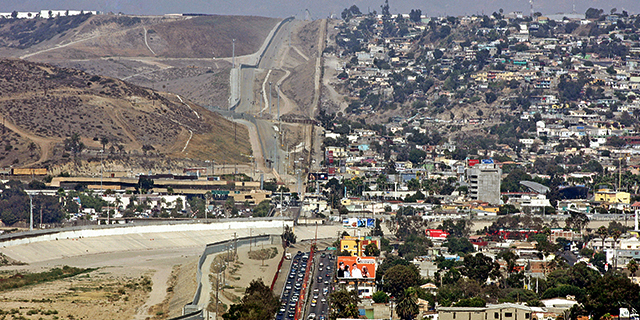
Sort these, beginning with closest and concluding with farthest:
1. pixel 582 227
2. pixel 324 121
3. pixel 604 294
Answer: pixel 604 294
pixel 582 227
pixel 324 121

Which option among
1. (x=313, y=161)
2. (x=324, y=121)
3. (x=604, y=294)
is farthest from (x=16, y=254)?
(x=324, y=121)

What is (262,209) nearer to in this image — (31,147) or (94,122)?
(31,147)

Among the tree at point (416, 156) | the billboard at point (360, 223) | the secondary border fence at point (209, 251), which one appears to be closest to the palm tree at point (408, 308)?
the secondary border fence at point (209, 251)

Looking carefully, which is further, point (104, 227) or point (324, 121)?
point (324, 121)

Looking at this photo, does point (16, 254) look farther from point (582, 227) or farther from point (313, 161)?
point (313, 161)

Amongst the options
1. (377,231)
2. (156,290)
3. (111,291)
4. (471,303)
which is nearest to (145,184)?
(377,231)

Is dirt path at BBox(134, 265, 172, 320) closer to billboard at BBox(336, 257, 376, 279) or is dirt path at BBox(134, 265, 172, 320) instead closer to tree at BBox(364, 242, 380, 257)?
billboard at BBox(336, 257, 376, 279)
